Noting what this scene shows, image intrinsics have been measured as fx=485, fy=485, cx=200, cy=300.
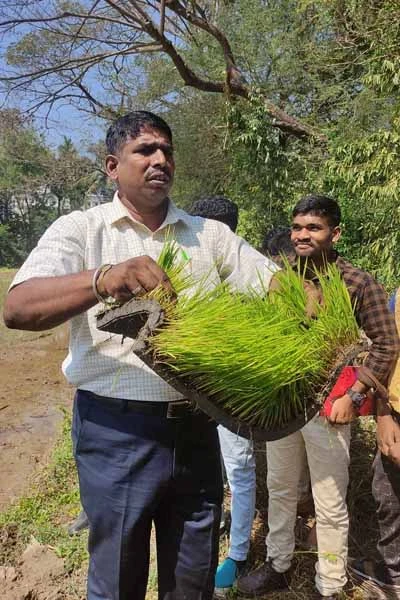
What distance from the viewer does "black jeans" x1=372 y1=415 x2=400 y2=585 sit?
7.28 feet

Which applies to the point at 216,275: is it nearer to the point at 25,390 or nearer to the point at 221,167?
the point at 25,390

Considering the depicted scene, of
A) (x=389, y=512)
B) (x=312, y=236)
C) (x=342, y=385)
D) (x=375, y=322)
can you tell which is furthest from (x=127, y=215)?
(x=389, y=512)

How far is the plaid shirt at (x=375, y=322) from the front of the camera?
202cm

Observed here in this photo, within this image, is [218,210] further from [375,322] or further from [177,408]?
[177,408]

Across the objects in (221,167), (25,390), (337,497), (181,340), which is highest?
(221,167)

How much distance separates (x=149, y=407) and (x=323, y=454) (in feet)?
3.36

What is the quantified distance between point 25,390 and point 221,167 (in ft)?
31.6

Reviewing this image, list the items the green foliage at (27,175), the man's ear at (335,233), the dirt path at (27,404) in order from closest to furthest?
the man's ear at (335,233) → the dirt path at (27,404) → the green foliage at (27,175)

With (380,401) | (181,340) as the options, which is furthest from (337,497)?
(181,340)

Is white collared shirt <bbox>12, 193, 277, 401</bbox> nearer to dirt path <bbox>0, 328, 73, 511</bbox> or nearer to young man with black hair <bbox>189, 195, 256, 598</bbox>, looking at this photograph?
young man with black hair <bbox>189, 195, 256, 598</bbox>

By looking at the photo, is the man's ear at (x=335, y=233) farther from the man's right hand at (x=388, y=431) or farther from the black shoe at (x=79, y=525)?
the black shoe at (x=79, y=525)

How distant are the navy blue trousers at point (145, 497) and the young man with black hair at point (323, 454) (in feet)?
1.91

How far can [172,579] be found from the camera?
165 centimetres

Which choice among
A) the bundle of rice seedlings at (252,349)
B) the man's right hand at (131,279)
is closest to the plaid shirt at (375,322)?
the bundle of rice seedlings at (252,349)
